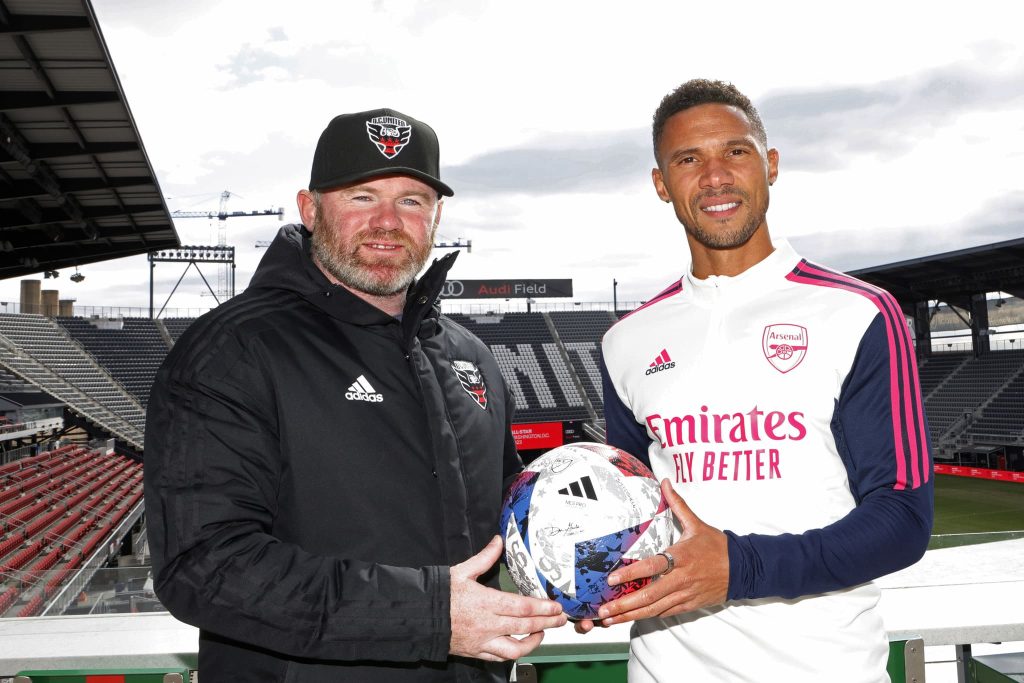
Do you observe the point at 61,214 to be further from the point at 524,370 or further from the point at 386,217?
the point at 524,370

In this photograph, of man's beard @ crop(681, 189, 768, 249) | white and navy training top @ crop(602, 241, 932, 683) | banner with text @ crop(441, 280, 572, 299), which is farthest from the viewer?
banner with text @ crop(441, 280, 572, 299)

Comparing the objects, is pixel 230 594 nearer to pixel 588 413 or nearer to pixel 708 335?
pixel 708 335

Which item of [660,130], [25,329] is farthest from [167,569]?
[25,329]

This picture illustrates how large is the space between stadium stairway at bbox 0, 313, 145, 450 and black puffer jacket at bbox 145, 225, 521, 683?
31.6 meters

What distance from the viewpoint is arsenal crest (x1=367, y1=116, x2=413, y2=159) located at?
2.23 m

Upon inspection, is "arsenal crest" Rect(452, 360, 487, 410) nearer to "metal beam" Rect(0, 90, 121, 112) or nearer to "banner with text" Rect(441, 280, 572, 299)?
"metal beam" Rect(0, 90, 121, 112)

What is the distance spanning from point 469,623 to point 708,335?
3.49 ft

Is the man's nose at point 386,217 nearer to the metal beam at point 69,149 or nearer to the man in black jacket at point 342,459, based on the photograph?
the man in black jacket at point 342,459

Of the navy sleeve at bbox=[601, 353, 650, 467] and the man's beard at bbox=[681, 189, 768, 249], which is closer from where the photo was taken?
the man's beard at bbox=[681, 189, 768, 249]

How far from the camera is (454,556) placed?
6.87 feet

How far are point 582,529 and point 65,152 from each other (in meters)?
14.1

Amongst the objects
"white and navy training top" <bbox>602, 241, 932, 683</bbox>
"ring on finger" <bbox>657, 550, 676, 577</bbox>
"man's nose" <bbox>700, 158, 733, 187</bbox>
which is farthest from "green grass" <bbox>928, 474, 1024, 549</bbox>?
"ring on finger" <bbox>657, 550, 676, 577</bbox>

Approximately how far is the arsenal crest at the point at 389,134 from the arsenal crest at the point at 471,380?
2.20 feet

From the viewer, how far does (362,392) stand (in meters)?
2.09
